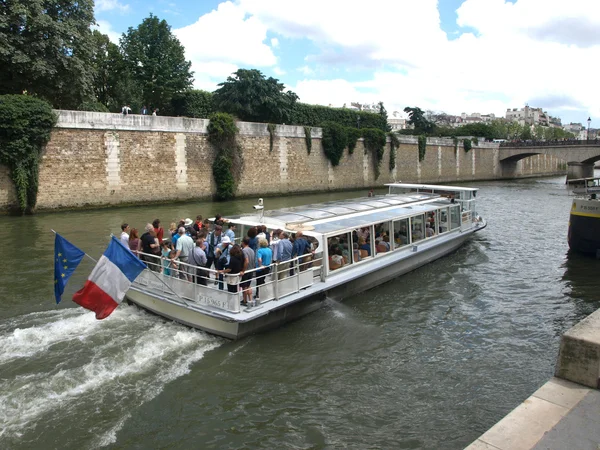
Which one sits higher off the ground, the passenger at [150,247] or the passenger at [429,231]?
the passenger at [150,247]

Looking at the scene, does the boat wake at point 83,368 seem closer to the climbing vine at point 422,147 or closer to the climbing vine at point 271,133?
the climbing vine at point 271,133

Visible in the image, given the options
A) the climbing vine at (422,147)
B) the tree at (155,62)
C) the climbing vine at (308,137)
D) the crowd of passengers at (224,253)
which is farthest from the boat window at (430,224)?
the climbing vine at (422,147)

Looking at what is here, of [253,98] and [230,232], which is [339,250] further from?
Answer: [253,98]

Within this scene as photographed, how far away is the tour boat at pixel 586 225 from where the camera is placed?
48.9ft

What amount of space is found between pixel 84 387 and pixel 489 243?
14.8 m

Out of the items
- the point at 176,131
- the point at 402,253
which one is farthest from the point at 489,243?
the point at 176,131

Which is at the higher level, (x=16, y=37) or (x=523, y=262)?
(x=16, y=37)

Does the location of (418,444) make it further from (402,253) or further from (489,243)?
(489,243)

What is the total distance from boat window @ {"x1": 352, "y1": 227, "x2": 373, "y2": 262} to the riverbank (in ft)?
19.0

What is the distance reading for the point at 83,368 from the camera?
6.95m

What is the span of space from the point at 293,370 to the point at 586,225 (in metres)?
12.4

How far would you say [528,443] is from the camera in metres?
4.08

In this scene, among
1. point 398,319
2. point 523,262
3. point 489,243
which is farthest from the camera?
point 489,243

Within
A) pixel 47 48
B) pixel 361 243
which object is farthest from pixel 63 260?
pixel 47 48
